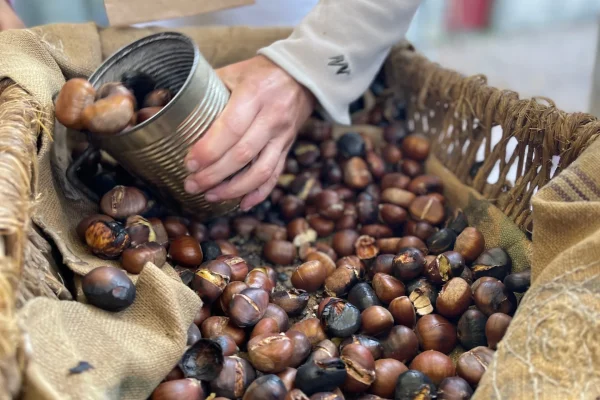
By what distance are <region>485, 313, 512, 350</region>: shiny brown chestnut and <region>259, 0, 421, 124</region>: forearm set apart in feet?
Result: 2.10

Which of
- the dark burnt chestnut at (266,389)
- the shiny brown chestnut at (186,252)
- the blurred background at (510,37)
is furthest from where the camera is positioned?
the blurred background at (510,37)

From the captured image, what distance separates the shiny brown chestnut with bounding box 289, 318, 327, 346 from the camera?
1101 millimetres

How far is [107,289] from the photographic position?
0.96m

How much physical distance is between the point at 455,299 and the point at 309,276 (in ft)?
0.98

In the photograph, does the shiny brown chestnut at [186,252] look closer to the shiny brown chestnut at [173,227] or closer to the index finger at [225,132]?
the shiny brown chestnut at [173,227]

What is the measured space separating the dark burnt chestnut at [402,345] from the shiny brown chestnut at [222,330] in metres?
0.26

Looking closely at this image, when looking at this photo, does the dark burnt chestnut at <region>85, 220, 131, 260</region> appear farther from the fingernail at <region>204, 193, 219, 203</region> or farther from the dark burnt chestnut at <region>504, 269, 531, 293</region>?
the dark burnt chestnut at <region>504, 269, 531, 293</region>

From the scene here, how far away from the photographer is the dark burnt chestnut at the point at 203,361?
3.17 feet

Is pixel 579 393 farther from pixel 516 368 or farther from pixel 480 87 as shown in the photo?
pixel 480 87

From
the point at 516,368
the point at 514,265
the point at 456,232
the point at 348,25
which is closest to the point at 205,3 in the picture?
the point at 348,25

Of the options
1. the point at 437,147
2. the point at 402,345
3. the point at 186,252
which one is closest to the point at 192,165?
the point at 186,252

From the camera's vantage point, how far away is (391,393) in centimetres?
100

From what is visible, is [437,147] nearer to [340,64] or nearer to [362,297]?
[340,64]

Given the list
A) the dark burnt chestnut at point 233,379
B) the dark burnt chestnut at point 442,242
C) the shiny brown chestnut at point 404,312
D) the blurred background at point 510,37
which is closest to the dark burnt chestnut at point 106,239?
the dark burnt chestnut at point 233,379
